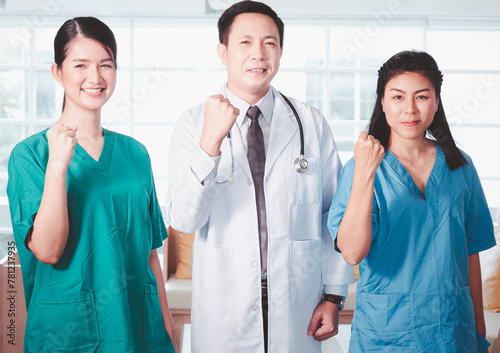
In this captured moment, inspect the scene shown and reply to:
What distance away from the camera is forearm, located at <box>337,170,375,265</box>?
1232 millimetres

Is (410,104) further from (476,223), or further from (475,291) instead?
(475,291)

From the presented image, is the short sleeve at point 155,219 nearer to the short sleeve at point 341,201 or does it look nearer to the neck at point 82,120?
the neck at point 82,120

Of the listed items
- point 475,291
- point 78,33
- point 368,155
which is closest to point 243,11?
point 78,33

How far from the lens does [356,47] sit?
17.7ft

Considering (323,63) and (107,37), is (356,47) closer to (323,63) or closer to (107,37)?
(323,63)

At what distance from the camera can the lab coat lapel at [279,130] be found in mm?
1464

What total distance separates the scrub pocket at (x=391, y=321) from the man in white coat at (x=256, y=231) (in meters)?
0.14

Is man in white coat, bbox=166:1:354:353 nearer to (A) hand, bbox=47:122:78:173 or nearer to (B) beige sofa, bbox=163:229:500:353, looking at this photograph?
(A) hand, bbox=47:122:78:173

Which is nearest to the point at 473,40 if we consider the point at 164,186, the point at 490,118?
the point at 490,118

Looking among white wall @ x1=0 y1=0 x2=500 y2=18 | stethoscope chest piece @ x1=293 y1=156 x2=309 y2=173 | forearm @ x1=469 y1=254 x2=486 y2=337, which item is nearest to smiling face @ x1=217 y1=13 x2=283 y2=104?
stethoscope chest piece @ x1=293 y1=156 x2=309 y2=173

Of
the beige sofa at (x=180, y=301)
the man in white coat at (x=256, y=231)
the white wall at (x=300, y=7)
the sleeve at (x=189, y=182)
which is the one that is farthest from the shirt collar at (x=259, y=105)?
the white wall at (x=300, y=7)

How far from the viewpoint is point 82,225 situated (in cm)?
126

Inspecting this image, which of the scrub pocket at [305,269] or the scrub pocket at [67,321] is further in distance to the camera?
the scrub pocket at [305,269]

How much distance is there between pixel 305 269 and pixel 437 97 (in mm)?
606
